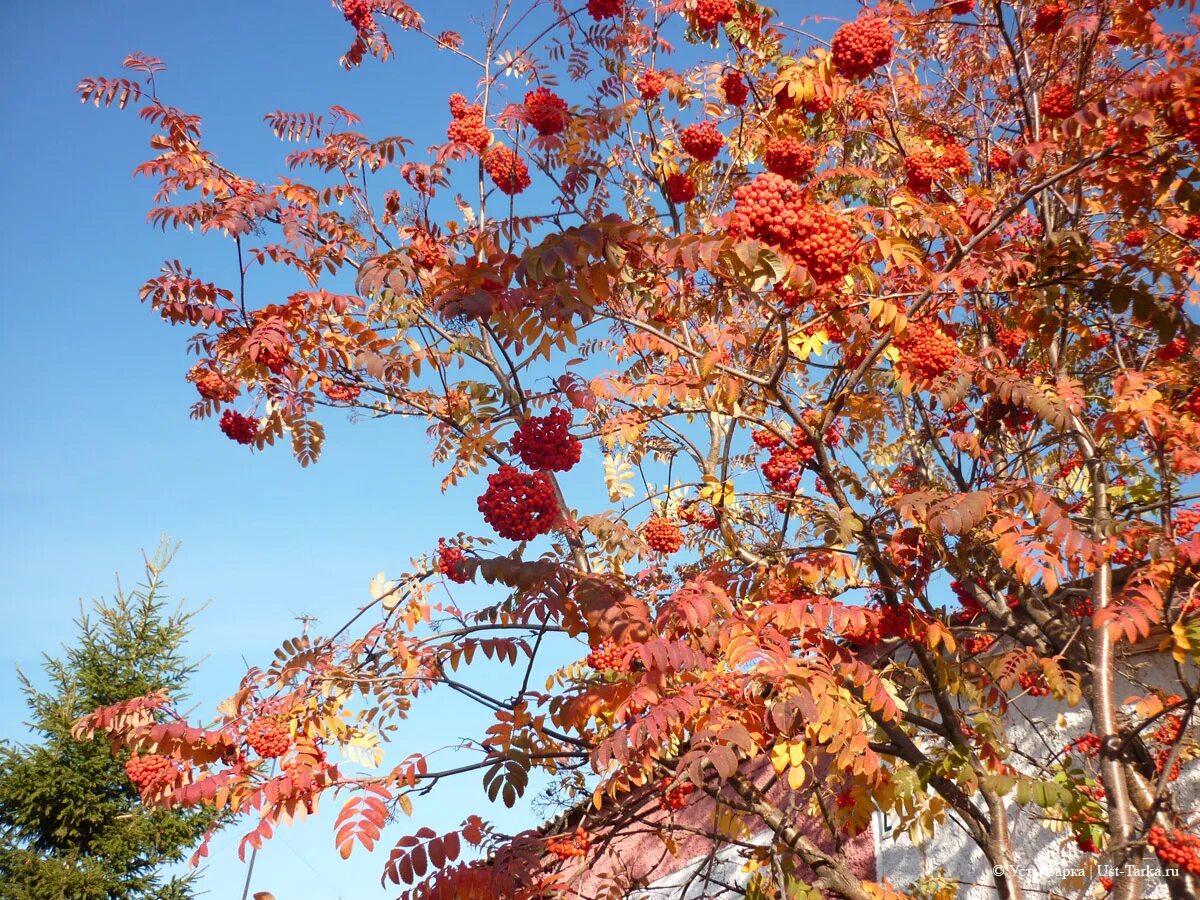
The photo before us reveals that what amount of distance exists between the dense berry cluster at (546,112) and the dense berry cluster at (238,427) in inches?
102

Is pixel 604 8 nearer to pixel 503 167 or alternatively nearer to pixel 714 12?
pixel 714 12

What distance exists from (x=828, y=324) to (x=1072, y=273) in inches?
55.4

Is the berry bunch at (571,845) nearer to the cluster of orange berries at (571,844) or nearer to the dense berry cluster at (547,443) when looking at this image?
the cluster of orange berries at (571,844)

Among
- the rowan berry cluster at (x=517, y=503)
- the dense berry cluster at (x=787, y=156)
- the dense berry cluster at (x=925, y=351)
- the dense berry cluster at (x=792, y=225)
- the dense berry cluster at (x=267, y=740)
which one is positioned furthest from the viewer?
the dense berry cluster at (x=925, y=351)

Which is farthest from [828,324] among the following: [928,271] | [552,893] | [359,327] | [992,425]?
[552,893]

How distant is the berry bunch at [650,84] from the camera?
6.30 metres

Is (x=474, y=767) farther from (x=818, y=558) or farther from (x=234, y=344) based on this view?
(x=234, y=344)

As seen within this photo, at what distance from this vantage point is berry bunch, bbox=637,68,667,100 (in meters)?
6.30

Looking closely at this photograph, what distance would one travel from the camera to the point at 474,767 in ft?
13.3

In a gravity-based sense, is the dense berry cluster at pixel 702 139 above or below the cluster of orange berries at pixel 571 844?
above

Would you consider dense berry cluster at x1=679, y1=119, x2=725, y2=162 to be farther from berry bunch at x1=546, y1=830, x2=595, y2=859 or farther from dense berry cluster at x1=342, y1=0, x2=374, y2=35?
berry bunch at x1=546, y1=830, x2=595, y2=859

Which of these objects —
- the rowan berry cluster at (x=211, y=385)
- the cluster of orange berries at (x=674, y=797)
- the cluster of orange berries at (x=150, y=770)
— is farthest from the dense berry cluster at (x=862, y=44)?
Result: the cluster of orange berries at (x=150, y=770)

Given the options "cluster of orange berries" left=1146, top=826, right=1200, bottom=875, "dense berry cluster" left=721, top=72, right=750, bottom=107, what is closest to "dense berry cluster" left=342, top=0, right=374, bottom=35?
"dense berry cluster" left=721, top=72, right=750, bottom=107

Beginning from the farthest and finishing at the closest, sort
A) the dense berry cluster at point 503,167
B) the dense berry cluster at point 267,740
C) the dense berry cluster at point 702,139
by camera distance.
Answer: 1. the dense berry cluster at point 702,139
2. the dense berry cluster at point 503,167
3. the dense berry cluster at point 267,740
